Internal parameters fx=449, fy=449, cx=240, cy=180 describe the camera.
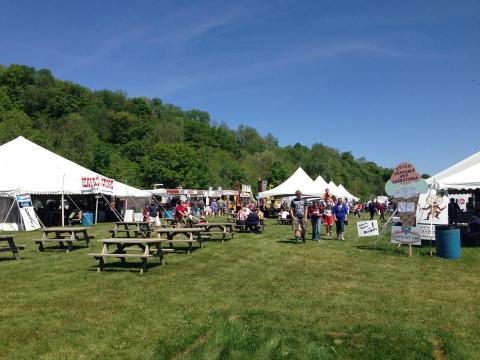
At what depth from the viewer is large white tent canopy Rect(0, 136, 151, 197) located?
21844 millimetres

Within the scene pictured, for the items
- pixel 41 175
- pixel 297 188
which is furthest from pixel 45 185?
pixel 297 188

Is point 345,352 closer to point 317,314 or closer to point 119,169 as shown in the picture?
point 317,314

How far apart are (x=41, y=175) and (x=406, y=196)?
18208mm

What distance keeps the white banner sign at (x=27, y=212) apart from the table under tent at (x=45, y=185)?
8.5 inches

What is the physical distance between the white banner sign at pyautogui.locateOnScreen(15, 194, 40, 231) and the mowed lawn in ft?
32.3

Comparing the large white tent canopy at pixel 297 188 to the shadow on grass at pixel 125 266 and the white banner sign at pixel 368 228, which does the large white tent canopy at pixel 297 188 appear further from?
the shadow on grass at pixel 125 266

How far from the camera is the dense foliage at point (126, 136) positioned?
61.6 meters

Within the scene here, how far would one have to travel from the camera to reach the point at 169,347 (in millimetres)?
4859

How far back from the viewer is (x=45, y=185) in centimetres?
2247

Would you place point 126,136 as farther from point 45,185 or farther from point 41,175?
point 45,185

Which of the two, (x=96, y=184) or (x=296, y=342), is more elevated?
(x=96, y=184)

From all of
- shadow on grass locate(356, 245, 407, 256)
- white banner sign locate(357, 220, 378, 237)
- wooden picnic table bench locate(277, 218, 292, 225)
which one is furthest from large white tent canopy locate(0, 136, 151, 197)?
shadow on grass locate(356, 245, 407, 256)

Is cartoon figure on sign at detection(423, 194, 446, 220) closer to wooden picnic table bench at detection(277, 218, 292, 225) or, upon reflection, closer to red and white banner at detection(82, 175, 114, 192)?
wooden picnic table bench at detection(277, 218, 292, 225)

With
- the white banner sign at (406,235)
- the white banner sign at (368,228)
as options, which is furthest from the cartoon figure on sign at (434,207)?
the white banner sign at (406,235)
